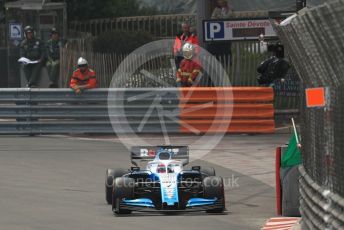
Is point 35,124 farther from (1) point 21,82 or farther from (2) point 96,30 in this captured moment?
(2) point 96,30

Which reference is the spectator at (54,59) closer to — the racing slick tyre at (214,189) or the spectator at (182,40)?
the spectator at (182,40)

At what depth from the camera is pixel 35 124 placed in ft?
73.0

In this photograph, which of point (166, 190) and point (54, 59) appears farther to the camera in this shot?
point (54, 59)

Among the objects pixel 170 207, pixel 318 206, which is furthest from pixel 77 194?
pixel 318 206

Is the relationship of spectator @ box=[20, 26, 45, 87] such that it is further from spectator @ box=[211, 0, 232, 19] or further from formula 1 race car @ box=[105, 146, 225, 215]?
formula 1 race car @ box=[105, 146, 225, 215]

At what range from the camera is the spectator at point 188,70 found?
74.6 feet

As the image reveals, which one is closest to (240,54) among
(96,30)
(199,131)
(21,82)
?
(199,131)

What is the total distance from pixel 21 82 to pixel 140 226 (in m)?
17.4

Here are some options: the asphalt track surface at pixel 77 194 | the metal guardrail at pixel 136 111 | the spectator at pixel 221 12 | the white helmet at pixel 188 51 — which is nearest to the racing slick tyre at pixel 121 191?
the asphalt track surface at pixel 77 194

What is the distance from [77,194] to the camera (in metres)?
14.5

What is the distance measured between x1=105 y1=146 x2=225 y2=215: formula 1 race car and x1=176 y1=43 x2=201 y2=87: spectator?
9798 mm

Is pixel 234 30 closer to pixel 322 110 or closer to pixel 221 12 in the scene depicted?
pixel 221 12

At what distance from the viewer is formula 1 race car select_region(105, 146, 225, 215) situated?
12695 mm

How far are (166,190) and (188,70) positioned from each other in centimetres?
1037
